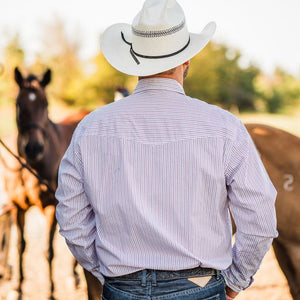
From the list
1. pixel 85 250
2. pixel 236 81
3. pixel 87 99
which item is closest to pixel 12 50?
pixel 87 99

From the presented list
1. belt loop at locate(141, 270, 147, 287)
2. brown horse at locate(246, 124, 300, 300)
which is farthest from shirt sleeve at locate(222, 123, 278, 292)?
brown horse at locate(246, 124, 300, 300)

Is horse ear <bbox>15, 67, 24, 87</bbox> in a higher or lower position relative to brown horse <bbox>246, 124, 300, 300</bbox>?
higher

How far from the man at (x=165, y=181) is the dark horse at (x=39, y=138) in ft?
9.71

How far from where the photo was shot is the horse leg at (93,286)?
3516 mm

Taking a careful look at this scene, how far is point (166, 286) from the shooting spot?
1986 millimetres

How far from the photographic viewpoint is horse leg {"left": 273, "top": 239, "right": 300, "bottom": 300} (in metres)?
4.03

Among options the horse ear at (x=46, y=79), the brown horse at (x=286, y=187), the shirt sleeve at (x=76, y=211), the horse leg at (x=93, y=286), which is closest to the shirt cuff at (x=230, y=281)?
the shirt sleeve at (x=76, y=211)

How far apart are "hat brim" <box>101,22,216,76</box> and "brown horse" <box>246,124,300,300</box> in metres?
2.01

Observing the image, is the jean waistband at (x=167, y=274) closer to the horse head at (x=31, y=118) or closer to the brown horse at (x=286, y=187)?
the brown horse at (x=286, y=187)

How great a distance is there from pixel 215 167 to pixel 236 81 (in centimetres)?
4557

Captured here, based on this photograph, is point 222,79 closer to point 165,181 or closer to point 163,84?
point 163,84

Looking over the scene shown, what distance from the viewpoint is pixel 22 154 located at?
16.8ft

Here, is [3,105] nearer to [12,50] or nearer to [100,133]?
[12,50]

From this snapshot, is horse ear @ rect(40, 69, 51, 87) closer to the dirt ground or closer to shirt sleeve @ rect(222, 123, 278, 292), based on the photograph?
the dirt ground
